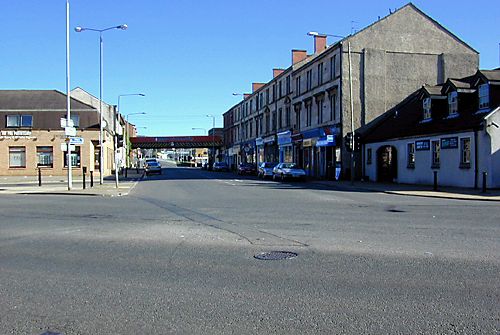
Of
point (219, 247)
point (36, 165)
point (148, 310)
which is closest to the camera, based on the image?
point (148, 310)

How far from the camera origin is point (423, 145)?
102 ft

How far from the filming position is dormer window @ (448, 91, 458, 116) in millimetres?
29750

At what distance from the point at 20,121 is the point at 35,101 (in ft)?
9.48

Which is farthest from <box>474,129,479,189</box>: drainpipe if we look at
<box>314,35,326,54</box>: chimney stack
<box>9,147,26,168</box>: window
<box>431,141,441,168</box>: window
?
<box>9,147,26,168</box>: window

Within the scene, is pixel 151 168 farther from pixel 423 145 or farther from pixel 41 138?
pixel 423 145

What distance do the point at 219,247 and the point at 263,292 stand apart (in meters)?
3.29

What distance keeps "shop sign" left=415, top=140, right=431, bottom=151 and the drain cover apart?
23.8m

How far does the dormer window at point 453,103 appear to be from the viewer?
1171 inches

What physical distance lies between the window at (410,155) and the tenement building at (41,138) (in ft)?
103

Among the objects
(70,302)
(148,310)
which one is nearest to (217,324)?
(148,310)

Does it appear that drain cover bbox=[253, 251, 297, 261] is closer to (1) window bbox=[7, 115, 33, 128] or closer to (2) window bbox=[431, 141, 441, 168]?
(2) window bbox=[431, 141, 441, 168]

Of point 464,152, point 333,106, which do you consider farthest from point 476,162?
point 333,106

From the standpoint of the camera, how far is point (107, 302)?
608cm

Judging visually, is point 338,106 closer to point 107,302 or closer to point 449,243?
point 449,243
